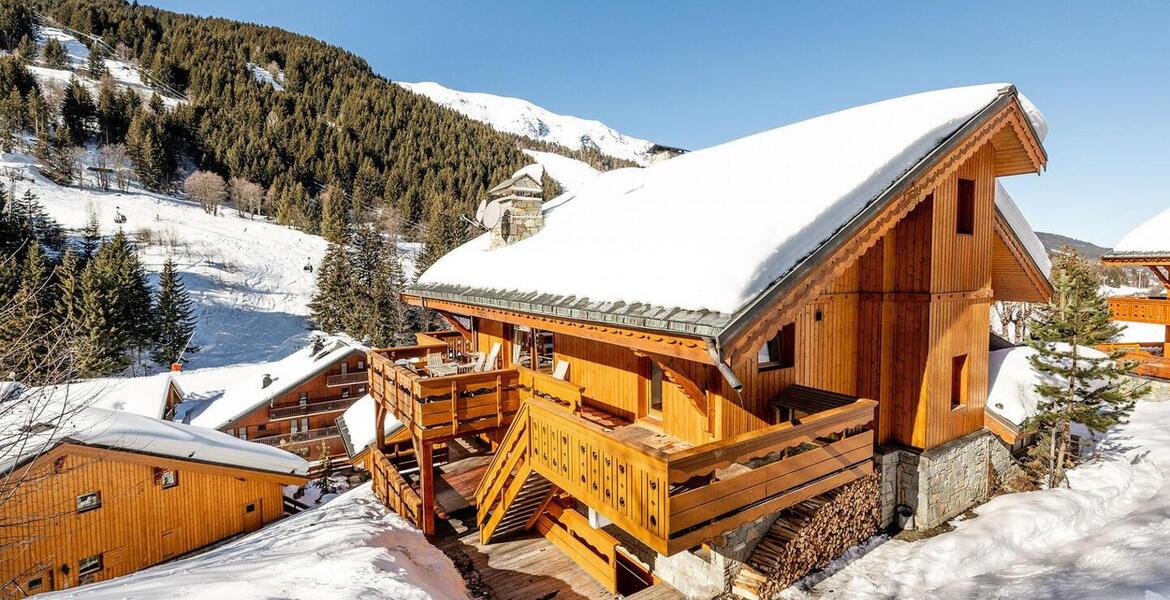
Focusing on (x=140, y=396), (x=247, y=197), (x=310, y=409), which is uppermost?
(x=247, y=197)

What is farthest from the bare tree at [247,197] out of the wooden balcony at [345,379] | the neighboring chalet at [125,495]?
the neighboring chalet at [125,495]

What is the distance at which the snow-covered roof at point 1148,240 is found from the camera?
63.6 feet

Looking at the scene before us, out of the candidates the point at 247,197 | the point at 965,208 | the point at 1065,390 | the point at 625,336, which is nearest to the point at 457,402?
the point at 625,336

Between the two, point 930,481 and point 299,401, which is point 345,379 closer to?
point 299,401

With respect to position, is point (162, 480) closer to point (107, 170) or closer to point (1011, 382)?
point (1011, 382)

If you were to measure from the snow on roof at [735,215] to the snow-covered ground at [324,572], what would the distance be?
4.77 meters

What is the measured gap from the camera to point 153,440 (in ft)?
47.3

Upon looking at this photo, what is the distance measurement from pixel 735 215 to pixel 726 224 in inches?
13.2

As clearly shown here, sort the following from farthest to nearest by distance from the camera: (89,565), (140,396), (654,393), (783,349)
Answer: (140,396) → (89,565) → (654,393) → (783,349)

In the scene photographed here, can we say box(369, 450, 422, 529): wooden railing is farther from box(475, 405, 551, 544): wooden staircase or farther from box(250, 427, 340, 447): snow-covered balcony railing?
box(250, 427, 340, 447): snow-covered balcony railing

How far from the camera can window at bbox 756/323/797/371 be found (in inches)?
318

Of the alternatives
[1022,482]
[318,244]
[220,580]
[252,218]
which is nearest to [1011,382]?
[1022,482]

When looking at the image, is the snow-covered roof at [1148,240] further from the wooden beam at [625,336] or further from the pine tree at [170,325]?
the pine tree at [170,325]

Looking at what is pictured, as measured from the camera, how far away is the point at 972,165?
9469 millimetres
